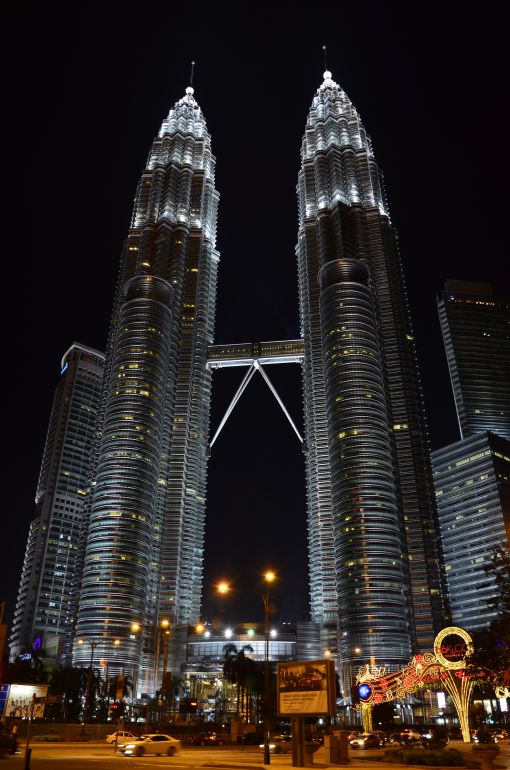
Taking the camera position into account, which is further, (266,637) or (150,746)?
(150,746)

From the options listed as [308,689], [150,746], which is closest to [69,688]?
[150,746]

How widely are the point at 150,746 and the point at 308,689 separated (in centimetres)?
2270

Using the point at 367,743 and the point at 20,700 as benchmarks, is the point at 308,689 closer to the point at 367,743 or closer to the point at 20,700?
the point at 367,743

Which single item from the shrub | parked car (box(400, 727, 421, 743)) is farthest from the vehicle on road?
the shrub

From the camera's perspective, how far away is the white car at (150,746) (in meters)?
50.2

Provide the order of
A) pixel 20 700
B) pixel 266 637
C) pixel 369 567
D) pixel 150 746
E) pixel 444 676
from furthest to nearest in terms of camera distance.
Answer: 1. pixel 369 567
2. pixel 20 700
3. pixel 444 676
4. pixel 150 746
5. pixel 266 637

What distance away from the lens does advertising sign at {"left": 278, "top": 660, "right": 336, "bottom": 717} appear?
34.9m

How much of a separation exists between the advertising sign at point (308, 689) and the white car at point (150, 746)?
2023 centimetres

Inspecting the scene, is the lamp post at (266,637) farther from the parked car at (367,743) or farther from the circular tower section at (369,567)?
the circular tower section at (369,567)

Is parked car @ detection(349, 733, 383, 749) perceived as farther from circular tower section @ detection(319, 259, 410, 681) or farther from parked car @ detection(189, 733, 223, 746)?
circular tower section @ detection(319, 259, 410, 681)

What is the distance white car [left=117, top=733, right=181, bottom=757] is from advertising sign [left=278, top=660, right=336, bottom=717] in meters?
20.2

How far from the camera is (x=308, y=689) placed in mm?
35688

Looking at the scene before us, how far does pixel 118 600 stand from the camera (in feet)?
621

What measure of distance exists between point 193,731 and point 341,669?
427ft
